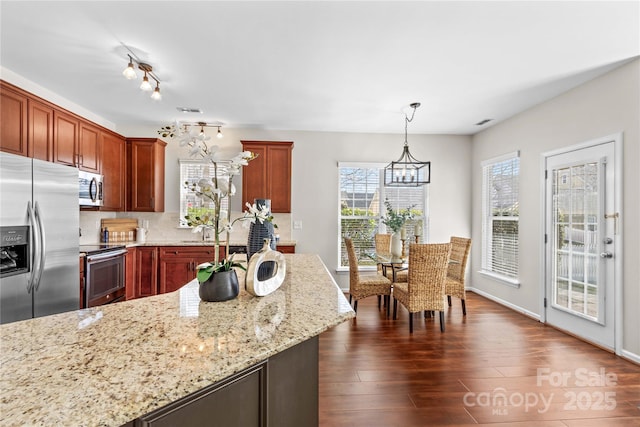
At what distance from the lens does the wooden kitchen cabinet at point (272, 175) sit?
471cm

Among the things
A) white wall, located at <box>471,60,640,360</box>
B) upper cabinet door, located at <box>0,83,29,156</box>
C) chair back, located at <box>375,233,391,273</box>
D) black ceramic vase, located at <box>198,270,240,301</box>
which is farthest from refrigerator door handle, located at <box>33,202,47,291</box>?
white wall, located at <box>471,60,640,360</box>

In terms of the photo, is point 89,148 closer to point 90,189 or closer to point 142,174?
point 90,189

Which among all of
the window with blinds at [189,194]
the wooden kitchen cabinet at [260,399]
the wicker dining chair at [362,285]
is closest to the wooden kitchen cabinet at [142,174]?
the window with blinds at [189,194]

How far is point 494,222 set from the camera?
4.84m

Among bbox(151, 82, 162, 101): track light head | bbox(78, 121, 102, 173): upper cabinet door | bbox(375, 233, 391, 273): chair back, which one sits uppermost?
bbox(151, 82, 162, 101): track light head

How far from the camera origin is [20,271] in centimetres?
228

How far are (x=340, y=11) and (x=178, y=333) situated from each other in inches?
87.0

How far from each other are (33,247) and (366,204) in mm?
4246

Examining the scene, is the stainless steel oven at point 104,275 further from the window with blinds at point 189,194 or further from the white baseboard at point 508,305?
the white baseboard at point 508,305

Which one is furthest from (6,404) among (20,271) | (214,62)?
(214,62)

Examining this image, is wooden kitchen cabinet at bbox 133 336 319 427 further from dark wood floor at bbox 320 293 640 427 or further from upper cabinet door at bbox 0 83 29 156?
upper cabinet door at bbox 0 83 29 156

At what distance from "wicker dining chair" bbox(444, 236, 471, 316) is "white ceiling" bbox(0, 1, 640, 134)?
181 centimetres

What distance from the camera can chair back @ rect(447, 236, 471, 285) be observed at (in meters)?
3.83

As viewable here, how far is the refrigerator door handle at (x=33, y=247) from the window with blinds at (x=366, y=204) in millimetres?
3833
